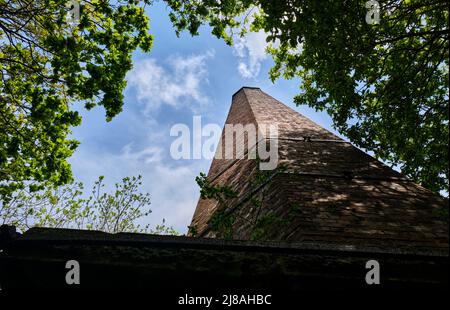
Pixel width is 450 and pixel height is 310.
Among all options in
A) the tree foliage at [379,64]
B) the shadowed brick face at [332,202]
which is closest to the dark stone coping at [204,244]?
the shadowed brick face at [332,202]

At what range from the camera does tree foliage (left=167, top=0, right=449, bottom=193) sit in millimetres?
5953

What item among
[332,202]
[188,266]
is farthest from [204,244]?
[332,202]

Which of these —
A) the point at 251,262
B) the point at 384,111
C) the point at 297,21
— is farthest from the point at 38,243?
the point at 384,111

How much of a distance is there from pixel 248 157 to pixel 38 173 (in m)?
4.29

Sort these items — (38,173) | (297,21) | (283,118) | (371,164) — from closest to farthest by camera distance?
(297,21) < (371,164) < (38,173) < (283,118)

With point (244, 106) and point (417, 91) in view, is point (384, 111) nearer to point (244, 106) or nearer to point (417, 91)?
point (417, 91)

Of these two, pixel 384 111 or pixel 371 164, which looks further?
pixel 384 111

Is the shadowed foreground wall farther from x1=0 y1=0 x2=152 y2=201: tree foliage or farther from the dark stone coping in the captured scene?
x1=0 y1=0 x2=152 y2=201: tree foliage

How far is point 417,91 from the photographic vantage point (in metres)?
7.30

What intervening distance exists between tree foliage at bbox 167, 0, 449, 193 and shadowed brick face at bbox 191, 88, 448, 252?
974 mm

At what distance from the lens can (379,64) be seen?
7762mm

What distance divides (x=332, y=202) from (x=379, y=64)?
4660 mm

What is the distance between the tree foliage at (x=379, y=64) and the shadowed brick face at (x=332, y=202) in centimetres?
97
